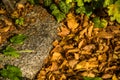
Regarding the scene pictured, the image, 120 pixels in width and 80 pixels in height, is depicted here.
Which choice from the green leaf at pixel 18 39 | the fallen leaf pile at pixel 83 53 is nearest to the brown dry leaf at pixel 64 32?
the fallen leaf pile at pixel 83 53

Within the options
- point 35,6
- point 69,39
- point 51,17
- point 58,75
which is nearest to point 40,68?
point 58,75

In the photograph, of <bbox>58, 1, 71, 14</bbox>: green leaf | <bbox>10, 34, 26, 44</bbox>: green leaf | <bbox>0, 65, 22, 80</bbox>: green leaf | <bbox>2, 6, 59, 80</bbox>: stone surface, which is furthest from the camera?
<bbox>58, 1, 71, 14</bbox>: green leaf

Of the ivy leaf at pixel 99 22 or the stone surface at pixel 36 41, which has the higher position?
the ivy leaf at pixel 99 22

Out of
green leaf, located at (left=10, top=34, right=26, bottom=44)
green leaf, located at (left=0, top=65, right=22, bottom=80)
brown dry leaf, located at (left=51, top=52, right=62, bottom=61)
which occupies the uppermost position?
green leaf, located at (left=10, top=34, right=26, bottom=44)

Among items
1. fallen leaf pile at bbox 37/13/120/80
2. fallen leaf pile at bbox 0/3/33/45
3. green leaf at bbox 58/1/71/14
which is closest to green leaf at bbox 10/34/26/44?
fallen leaf pile at bbox 0/3/33/45

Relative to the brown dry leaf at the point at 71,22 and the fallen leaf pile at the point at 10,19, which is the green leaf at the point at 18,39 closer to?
the fallen leaf pile at the point at 10,19

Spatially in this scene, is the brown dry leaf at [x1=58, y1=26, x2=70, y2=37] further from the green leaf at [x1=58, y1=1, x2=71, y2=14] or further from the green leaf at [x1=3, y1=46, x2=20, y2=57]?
the green leaf at [x1=3, y1=46, x2=20, y2=57]

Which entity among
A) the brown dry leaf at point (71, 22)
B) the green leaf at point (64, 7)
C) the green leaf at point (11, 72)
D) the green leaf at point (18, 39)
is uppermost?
the green leaf at point (64, 7)
